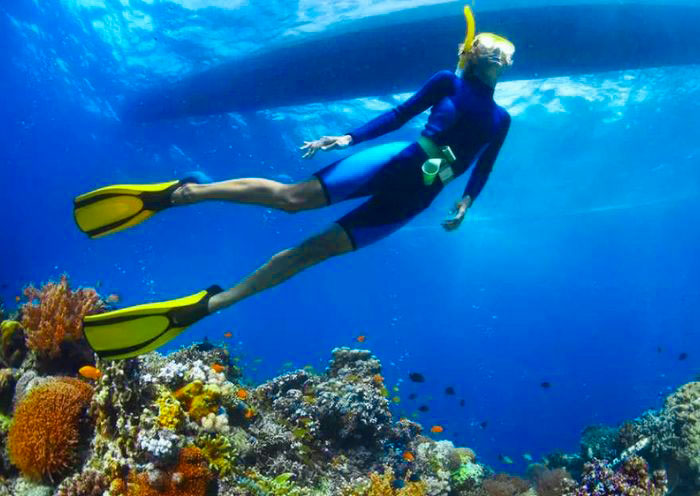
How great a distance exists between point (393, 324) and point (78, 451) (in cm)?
18776

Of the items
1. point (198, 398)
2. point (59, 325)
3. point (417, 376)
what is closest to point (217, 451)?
point (198, 398)

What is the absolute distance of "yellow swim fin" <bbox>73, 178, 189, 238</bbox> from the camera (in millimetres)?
4461

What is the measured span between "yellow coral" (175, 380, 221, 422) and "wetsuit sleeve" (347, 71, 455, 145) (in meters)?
3.29

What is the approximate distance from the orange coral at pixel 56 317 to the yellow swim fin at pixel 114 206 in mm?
2576

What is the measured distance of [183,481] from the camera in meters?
3.96

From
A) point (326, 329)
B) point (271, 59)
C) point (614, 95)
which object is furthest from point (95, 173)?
point (326, 329)

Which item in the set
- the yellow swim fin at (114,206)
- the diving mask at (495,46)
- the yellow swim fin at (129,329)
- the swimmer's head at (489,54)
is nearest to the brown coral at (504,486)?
the yellow swim fin at (129,329)

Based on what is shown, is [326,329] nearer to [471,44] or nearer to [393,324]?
[393,324]

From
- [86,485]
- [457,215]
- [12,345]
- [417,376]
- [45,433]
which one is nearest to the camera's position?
[86,485]

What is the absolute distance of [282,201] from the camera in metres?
4.27

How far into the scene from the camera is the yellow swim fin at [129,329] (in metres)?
3.87

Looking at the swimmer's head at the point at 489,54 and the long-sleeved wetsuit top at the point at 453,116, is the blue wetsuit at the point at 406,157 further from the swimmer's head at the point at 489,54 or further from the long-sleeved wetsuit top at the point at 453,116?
the swimmer's head at the point at 489,54

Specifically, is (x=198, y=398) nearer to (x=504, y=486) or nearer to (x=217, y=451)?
(x=217, y=451)

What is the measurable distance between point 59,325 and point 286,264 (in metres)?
4.16
